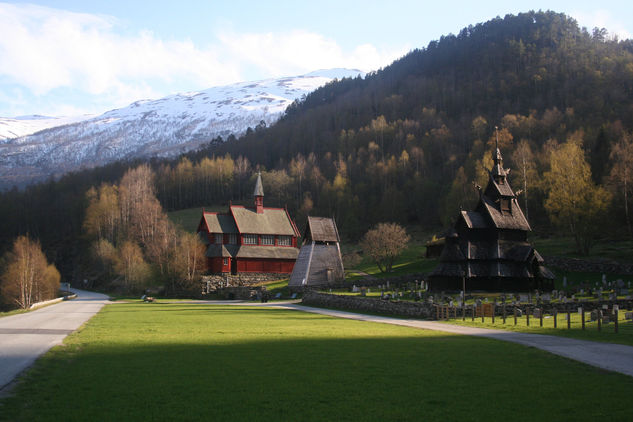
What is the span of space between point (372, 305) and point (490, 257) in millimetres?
14427

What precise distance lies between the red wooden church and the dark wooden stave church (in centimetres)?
3562

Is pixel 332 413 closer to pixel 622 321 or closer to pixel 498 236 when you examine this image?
pixel 622 321

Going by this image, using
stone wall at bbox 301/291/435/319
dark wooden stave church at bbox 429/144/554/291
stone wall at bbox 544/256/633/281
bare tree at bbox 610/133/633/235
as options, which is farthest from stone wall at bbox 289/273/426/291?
bare tree at bbox 610/133/633/235

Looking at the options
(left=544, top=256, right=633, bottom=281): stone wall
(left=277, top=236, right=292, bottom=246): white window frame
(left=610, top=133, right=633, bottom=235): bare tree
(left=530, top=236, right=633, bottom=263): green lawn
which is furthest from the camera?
(left=277, top=236, right=292, bottom=246): white window frame

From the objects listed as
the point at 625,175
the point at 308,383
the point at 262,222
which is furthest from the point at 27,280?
the point at 625,175

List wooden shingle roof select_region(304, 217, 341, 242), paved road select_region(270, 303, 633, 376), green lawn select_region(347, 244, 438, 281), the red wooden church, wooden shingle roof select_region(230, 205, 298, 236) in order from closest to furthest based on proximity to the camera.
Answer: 1. paved road select_region(270, 303, 633, 376)
2. wooden shingle roof select_region(304, 217, 341, 242)
3. green lawn select_region(347, 244, 438, 281)
4. the red wooden church
5. wooden shingle roof select_region(230, 205, 298, 236)

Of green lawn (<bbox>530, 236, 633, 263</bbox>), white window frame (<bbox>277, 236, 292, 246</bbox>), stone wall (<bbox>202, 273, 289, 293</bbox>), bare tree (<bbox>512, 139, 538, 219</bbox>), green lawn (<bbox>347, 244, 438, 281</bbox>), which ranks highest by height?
bare tree (<bbox>512, 139, 538, 219</bbox>)

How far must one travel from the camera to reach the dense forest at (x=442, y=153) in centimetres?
7969

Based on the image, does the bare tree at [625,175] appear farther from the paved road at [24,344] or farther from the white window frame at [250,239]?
the paved road at [24,344]

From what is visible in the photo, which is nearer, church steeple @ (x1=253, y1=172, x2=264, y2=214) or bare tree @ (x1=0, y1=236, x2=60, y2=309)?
bare tree @ (x1=0, y1=236, x2=60, y2=309)

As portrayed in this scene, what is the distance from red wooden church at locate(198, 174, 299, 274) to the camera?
79.6m

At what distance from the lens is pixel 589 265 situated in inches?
2141

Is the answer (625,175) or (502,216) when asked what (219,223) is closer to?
(502,216)

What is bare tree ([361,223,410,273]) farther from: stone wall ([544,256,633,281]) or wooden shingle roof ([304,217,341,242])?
stone wall ([544,256,633,281])
